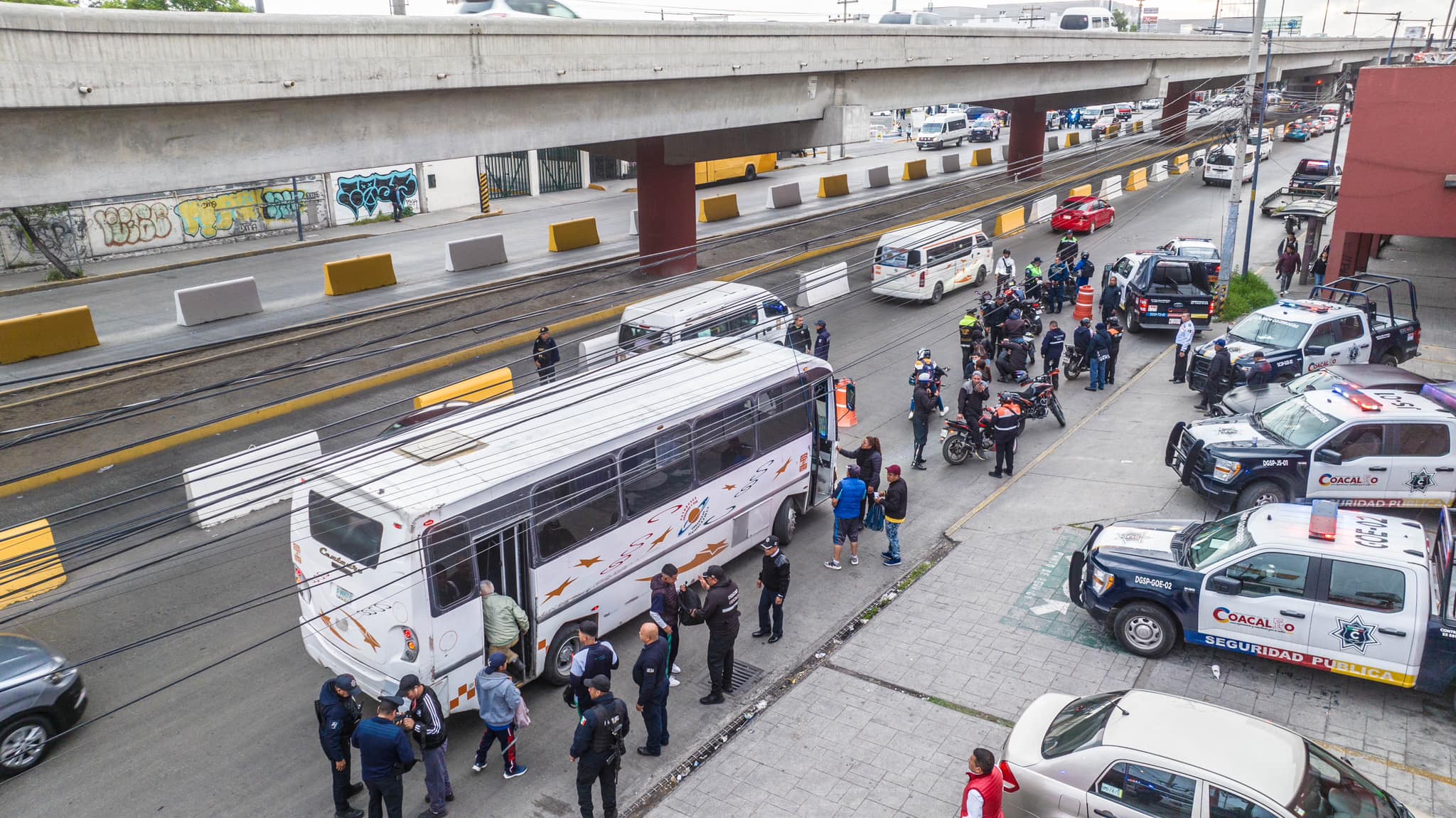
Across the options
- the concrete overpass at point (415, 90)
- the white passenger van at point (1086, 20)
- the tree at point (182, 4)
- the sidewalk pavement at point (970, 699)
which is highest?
the tree at point (182, 4)

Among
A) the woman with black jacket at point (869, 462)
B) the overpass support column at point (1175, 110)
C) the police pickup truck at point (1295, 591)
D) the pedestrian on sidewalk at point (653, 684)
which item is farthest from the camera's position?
the overpass support column at point (1175, 110)

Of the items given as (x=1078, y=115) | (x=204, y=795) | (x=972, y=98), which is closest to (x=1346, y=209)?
(x=972, y=98)

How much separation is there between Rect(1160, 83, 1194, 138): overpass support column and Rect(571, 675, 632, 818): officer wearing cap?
2198 inches

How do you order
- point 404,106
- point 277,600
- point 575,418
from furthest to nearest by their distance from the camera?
point 404,106 → point 277,600 → point 575,418

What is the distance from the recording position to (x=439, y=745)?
8.68 m

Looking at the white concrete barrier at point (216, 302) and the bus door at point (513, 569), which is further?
the white concrete barrier at point (216, 302)

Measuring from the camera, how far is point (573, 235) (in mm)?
35281

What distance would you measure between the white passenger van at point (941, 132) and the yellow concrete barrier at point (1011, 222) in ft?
87.9

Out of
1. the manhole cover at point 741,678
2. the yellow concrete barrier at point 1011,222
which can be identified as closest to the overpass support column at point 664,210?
the yellow concrete barrier at point 1011,222

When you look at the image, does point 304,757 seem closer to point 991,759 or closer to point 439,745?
point 439,745

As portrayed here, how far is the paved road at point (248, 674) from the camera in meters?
9.23

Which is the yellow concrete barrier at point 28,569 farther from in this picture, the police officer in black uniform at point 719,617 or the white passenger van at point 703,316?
the white passenger van at point 703,316

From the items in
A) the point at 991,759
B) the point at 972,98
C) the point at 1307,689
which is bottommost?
the point at 1307,689

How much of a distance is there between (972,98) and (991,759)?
30.6 meters
